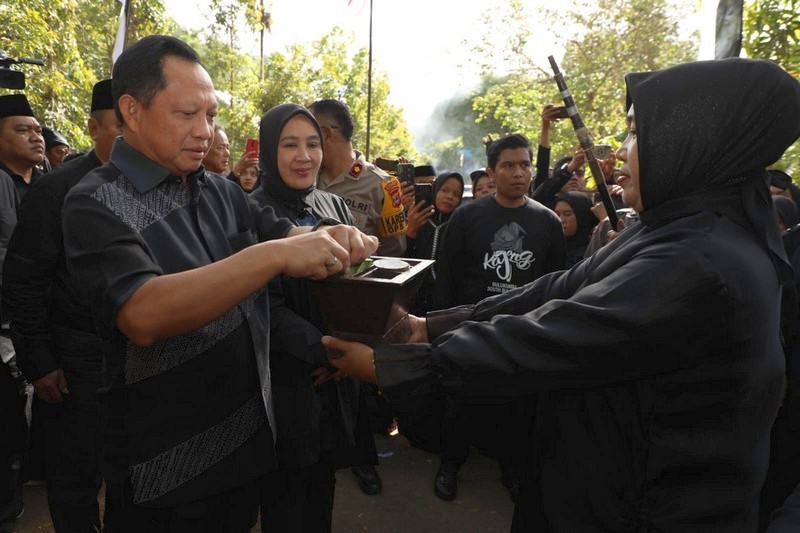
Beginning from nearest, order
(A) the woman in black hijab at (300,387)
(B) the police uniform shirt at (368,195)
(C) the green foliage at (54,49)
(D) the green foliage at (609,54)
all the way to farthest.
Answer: (A) the woman in black hijab at (300,387), (B) the police uniform shirt at (368,195), (C) the green foliage at (54,49), (D) the green foliage at (609,54)

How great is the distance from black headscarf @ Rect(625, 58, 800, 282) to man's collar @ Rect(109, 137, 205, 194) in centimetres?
146

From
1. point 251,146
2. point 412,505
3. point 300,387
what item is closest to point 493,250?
point 412,505

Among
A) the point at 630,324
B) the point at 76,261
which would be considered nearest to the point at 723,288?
the point at 630,324

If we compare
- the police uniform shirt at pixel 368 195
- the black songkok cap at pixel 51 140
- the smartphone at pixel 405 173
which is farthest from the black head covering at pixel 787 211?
the black songkok cap at pixel 51 140

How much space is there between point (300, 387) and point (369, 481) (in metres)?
2.13

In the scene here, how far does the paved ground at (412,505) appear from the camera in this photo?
3867 mm

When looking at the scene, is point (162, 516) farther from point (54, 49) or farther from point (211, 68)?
point (211, 68)

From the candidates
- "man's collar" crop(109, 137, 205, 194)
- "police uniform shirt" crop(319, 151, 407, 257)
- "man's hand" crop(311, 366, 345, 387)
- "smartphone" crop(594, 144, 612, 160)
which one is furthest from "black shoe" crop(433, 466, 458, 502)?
"man's collar" crop(109, 137, 205, 194)

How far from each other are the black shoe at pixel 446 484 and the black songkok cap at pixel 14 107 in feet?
15.0

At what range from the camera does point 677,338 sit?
1387mm

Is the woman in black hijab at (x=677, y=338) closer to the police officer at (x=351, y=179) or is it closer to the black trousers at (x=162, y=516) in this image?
the black trousers at (x=162, y=516)

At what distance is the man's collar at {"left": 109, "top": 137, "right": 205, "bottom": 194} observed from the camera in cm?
173

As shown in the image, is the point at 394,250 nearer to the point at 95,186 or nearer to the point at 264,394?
the point at 264,394

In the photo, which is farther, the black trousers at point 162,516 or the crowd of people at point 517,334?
the black trousers at point 162,516
